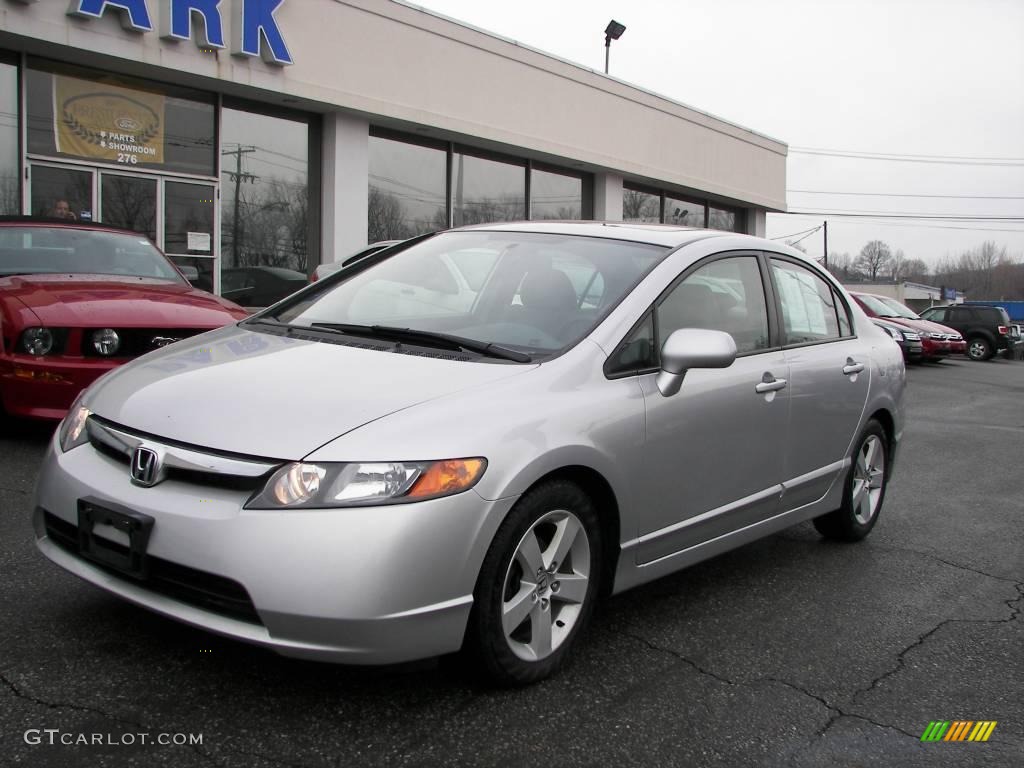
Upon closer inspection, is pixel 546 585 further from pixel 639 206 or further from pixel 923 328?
pixel 639 206

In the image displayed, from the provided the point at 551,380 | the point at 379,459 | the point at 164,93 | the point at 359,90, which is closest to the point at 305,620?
the point at 379,459

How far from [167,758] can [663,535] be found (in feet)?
6.01

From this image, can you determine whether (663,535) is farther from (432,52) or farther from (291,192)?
(432,52)

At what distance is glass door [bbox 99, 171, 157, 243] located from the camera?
42.0 ft

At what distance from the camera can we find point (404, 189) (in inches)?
661

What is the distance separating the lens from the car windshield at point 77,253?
268 inches

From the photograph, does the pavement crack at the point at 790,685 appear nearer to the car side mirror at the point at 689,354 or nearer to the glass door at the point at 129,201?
the car side mirror at the point at 689,354

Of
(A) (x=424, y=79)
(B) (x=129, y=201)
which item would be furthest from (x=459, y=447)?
(A) (x=424, y=79)

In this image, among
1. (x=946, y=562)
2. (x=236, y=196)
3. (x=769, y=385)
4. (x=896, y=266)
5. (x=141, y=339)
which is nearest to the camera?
(x=769, y=385)

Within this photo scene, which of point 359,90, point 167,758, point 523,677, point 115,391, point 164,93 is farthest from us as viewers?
point 359,90

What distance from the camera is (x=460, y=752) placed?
8.57 ft

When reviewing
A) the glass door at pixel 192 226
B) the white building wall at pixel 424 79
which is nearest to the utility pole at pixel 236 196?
the glass door at pixel 192 226

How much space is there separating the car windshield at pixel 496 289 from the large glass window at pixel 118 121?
9.83 metres

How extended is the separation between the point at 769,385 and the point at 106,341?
4.05 m
